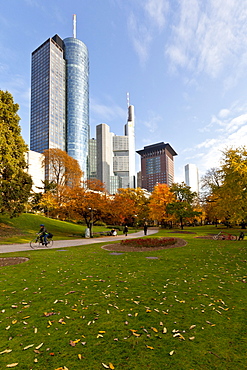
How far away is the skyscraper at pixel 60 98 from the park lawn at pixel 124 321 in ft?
450

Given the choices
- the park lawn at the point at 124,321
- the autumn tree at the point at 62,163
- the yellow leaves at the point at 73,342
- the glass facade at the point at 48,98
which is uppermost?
the glass facade at the point at 48,98

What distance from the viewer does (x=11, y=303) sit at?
5254 millimetres

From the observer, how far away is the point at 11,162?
77.6ft

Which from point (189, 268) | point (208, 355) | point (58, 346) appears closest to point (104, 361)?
point (58, 346)

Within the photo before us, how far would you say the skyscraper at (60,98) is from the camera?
137875 mm

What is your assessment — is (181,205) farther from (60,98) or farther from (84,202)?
(60,98)

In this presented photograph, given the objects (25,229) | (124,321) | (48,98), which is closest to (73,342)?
(124,321)

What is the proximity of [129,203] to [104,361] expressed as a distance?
3683 centimetres

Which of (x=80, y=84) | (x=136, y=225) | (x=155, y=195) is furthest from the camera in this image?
(x=80, y=84)

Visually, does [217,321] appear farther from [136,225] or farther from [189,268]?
[136,225]

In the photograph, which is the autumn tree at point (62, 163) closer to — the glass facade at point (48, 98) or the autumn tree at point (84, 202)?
the autumn tree at point (84, 202)

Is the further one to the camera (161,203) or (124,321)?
(161,203)

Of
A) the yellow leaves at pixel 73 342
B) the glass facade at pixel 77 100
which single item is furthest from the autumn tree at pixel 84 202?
the glass facade at pixel 77 100

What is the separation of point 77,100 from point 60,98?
12.8 meters
